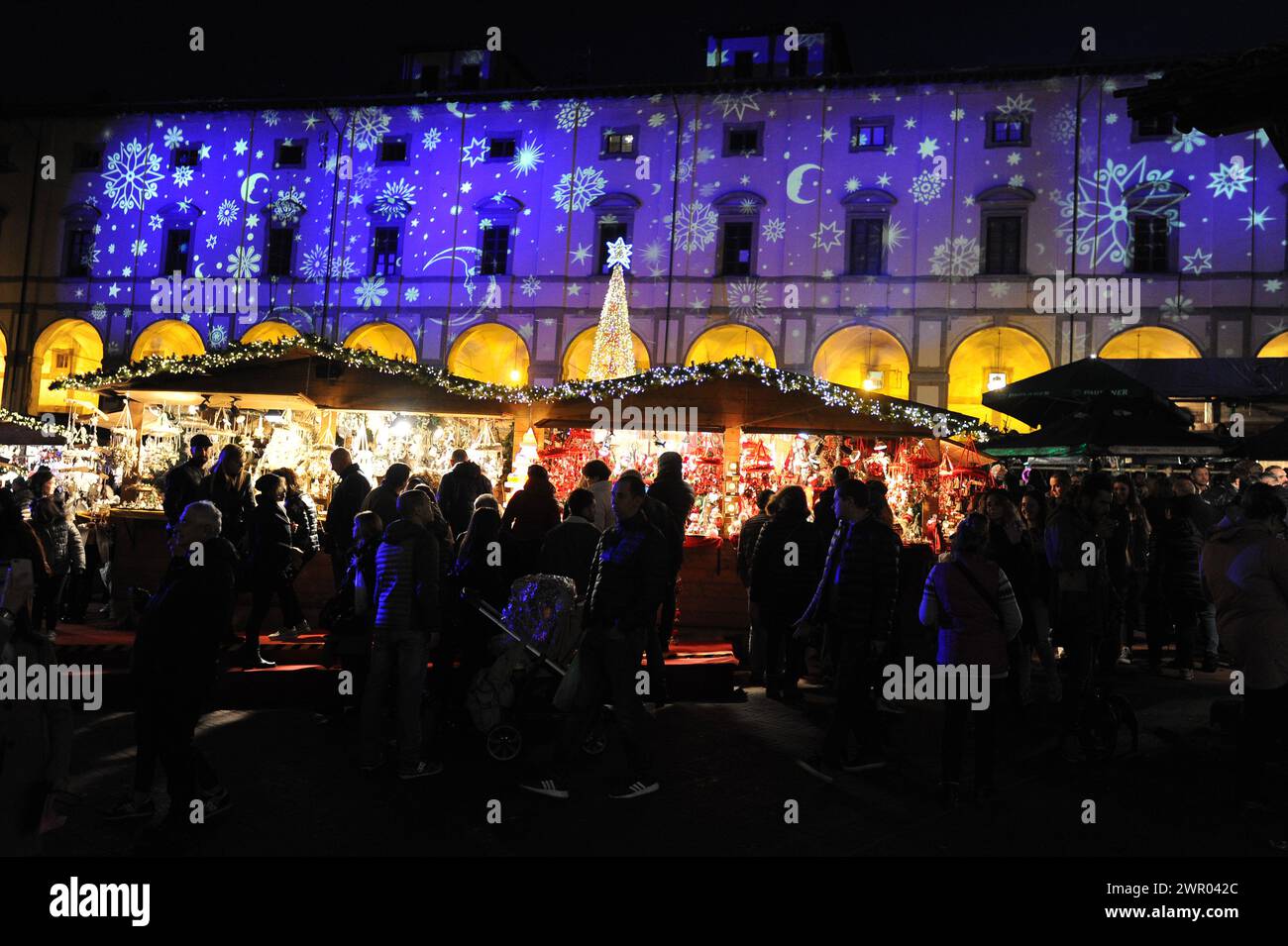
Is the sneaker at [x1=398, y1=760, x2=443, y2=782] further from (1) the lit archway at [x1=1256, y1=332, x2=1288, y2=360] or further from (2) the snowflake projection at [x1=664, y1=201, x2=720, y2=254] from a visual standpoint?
(1) the lit archway at [x1=1256, y1=332, x2=1288, y2=360]

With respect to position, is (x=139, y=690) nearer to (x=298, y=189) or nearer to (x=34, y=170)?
(x=298, y=189)

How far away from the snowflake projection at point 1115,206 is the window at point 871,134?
4826 mm

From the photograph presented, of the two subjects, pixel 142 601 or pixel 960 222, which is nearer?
pixel 142 601

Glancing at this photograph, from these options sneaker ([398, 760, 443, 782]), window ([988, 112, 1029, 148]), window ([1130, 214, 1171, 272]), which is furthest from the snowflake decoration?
sneaker ([398, 760, 443, 782])

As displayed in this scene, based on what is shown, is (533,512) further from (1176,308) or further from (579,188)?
(1176,308)

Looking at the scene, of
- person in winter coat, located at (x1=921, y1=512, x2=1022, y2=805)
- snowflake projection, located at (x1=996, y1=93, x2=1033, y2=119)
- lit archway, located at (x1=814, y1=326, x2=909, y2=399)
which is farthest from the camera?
lit archway, located at (x1=814, y1=326, x2=909, y2=399)

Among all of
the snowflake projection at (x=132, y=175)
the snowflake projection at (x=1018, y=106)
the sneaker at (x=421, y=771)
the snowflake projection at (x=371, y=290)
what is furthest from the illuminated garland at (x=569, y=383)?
the snowflake projection at (x=132, y=175)

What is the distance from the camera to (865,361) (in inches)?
1076

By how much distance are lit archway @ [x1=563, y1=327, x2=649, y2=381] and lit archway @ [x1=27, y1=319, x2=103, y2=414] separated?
48.1 feet

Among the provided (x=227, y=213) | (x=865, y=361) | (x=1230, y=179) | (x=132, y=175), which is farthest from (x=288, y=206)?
(x=1230, y=179)

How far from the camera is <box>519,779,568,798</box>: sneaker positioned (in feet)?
18.3
